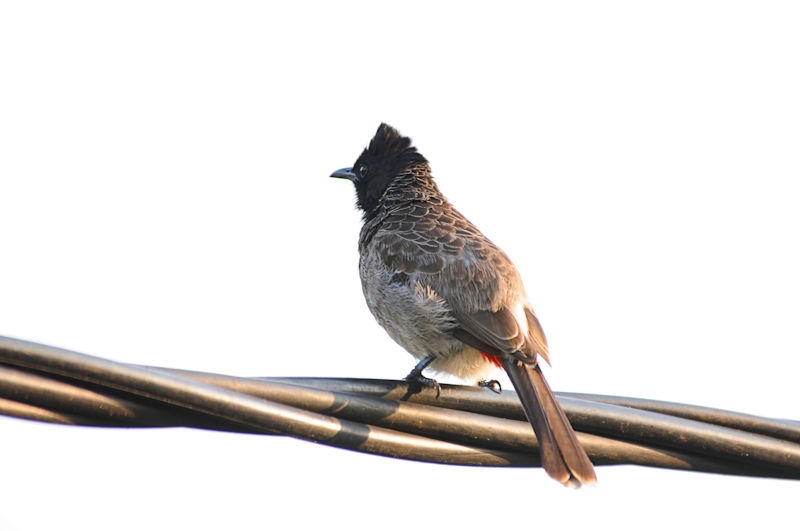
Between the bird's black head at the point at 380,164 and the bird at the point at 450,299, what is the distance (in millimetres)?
480

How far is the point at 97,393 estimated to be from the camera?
92.4 inches

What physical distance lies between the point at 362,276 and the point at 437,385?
1.44m

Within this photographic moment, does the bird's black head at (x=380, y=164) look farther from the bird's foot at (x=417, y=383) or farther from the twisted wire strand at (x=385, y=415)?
the twisted wire strand at (x=385, y=415)

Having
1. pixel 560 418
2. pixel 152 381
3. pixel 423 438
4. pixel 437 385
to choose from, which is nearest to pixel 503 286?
pixel 437 385

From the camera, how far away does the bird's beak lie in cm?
601

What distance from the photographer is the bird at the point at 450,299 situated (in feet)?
12.8

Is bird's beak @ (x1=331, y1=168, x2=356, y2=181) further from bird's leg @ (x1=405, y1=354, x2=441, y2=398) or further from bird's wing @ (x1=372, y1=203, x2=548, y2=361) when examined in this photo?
bird's leg @ (x1=405, y1=354, x2=441, y2=398)

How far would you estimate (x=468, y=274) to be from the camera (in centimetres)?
428

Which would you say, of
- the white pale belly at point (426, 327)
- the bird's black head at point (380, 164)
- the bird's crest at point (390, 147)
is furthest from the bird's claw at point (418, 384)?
the bird's crest at point (390, 147)

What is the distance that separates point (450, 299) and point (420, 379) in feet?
1.58

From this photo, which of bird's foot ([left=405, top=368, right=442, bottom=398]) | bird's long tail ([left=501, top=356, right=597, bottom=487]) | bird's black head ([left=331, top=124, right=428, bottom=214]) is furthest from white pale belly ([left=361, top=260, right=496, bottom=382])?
bird's black head ([left=331, top=124, right=428, bottom=214])

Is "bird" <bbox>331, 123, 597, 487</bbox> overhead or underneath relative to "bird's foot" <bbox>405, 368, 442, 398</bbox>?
overhead

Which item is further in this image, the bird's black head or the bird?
A: the bird's black head

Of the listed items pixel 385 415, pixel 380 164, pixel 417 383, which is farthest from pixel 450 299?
pixel 380 164
